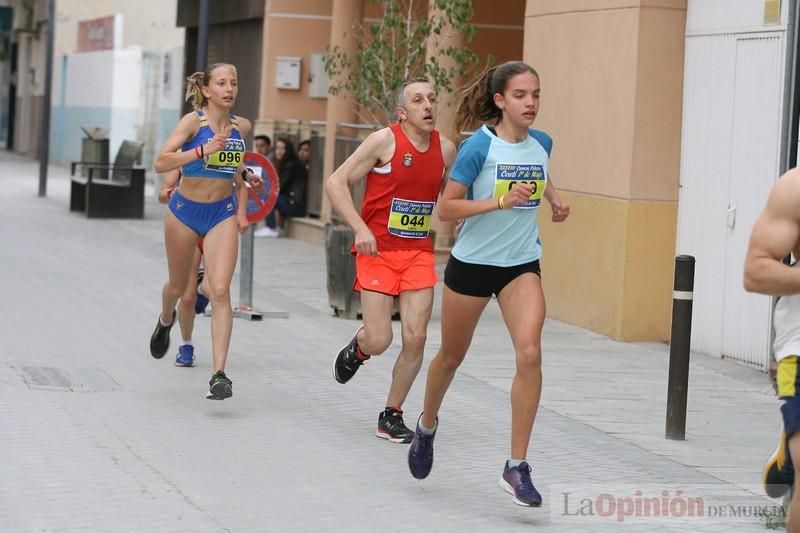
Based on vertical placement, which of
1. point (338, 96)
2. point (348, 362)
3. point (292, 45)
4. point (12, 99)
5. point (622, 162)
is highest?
point (12, 99)

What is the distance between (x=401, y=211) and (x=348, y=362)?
963mm

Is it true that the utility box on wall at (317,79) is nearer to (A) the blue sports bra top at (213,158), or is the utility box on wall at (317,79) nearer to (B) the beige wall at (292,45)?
(B) the beige wall at (292,45)

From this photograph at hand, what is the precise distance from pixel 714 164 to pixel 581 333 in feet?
6.82

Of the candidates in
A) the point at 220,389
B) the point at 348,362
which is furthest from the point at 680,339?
the point at 220,389

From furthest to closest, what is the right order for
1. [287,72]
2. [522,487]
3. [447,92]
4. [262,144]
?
[287,72]
[262,144]
[447,92]
[522,487]

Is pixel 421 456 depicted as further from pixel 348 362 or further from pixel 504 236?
pixel 348 362

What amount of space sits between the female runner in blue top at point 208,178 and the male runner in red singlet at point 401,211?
4.27ft

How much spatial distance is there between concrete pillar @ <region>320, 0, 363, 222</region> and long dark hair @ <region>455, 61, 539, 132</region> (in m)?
14.3

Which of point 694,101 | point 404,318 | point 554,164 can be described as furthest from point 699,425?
point 554,164

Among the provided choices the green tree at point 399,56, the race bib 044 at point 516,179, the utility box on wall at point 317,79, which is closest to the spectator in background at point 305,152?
the utility box on wall at point 317,79

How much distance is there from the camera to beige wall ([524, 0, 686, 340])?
1295 cm

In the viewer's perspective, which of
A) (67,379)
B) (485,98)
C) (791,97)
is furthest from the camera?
(791,97)

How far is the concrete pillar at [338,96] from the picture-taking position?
70.8 feet

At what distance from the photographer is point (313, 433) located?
8.44 m
